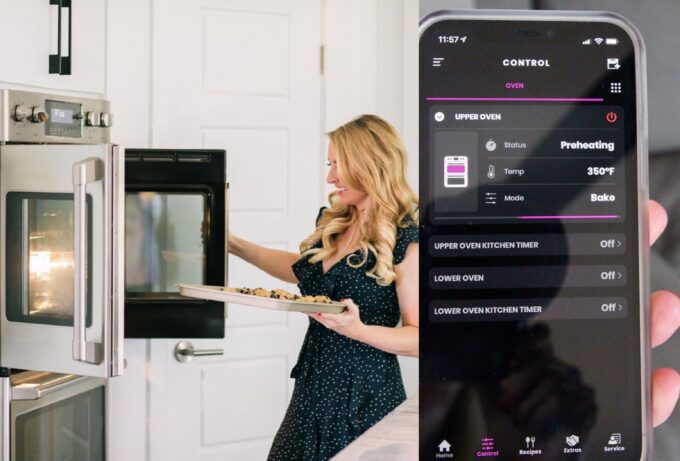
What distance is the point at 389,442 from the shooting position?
0.52 meters

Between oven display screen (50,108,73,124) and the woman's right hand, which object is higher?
oven display screen (50,108,73,124)

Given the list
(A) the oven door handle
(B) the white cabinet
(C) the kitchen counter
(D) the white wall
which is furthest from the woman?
(C) the kitchen counter

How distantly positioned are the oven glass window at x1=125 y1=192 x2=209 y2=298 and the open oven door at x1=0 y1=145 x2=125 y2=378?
253 millimetres

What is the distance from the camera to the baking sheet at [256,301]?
5.64 feet

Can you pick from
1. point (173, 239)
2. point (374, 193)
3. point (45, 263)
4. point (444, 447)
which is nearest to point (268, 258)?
point (173, 239)

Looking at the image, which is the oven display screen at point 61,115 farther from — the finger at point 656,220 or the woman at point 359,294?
the finger at point 656,220

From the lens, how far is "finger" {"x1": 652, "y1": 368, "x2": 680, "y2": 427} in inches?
12.6

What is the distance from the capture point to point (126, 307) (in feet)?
6.71

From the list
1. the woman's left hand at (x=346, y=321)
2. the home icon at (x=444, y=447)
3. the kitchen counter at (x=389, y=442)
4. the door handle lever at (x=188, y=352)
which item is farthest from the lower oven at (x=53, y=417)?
the home icon at (x=444, y=447)

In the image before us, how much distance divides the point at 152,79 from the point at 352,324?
91 cm

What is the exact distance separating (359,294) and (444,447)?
172 centimetres

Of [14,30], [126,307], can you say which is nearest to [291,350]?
[126,307]

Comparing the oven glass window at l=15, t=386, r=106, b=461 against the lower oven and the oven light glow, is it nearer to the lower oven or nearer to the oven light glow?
the lower oven

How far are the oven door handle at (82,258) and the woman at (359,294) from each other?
0.56 m
